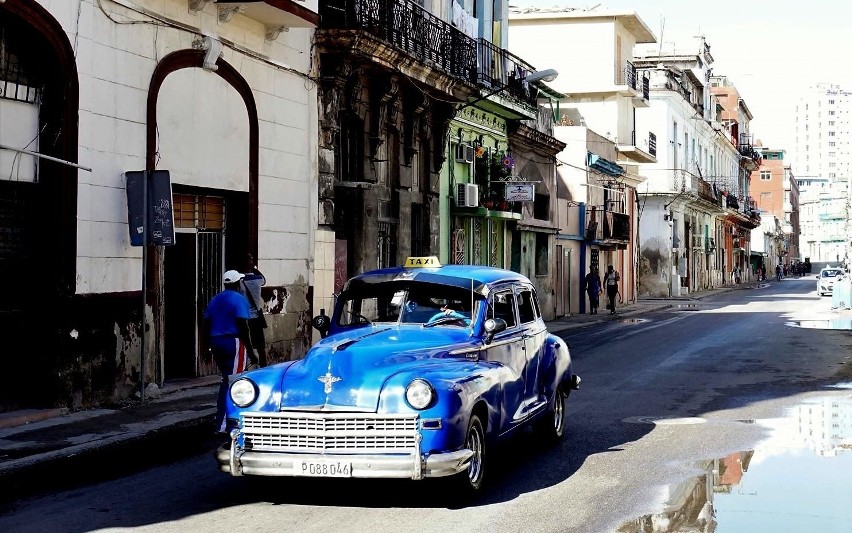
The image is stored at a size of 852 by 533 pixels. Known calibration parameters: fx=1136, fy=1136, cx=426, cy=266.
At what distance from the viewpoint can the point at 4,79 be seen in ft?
41.1

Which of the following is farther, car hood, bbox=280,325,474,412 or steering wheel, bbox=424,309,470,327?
steering wheel, bbox=424,309,470,327

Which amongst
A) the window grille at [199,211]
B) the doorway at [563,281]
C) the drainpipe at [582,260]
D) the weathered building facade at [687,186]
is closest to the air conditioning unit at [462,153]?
the doorway at [563,281]

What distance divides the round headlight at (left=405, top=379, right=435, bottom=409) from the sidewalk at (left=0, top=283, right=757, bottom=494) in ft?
11.5

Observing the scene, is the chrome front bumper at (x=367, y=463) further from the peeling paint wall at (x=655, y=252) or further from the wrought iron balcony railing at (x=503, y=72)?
the peeling paint wall at (x=655, y=252)

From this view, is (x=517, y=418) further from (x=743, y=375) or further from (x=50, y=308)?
(x=743, y=375)

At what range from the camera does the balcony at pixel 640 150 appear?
50.4m

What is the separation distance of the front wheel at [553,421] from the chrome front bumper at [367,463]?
9.52ft

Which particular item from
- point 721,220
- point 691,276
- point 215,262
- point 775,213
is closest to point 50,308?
point 215,262

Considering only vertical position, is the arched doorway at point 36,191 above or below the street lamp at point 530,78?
below

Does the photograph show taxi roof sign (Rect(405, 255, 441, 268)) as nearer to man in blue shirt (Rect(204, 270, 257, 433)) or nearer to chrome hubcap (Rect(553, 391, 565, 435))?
chrome hubcap (Rect(553, 391, 565, 435))

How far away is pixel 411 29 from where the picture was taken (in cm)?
2280

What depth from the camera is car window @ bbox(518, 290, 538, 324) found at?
34.4ft

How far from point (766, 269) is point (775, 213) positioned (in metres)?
15.0

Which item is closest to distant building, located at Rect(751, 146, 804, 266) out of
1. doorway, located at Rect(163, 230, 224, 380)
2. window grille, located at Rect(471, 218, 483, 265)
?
window grille, located at Rect(471, 218, 483, 265)
